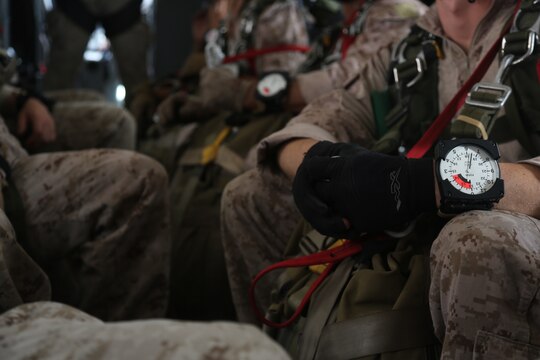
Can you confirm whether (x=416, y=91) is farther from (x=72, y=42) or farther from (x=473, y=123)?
(x=72, y=42)

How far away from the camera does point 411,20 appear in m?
2.04

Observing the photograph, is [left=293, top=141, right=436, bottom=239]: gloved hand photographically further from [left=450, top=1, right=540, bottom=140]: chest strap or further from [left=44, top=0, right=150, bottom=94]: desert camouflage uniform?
[left=44, top=0, right=150, bottom=94]: desert camouflage uniform

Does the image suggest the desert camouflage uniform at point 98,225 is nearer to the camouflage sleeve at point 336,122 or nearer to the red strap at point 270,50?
the camouflage sleeve at point 336,122

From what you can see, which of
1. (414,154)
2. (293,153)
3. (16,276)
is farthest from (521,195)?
(16,276)

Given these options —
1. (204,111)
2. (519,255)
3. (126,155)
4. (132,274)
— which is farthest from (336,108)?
(204,111)

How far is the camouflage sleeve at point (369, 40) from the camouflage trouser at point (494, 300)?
1.03m

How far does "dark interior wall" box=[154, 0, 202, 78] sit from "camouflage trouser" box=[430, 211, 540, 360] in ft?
15.4

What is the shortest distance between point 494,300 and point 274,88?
1.20m

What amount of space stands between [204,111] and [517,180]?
1592 millimetres

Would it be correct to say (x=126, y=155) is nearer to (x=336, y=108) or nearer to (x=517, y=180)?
(x=336, y=108)

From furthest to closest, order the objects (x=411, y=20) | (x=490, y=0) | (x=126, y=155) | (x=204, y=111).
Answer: (x=204, y=111)
(x=411, y=20)
(x=126, y=155)
(x=490, y=0)

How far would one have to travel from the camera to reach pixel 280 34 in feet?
8.54

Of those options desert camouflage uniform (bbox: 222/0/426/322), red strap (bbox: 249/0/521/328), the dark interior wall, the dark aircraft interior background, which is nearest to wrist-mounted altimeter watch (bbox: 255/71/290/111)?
desert camouflage uniform (bbox: 222/0/426/322)

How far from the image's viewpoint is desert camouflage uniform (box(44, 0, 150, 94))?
3.70 meters
